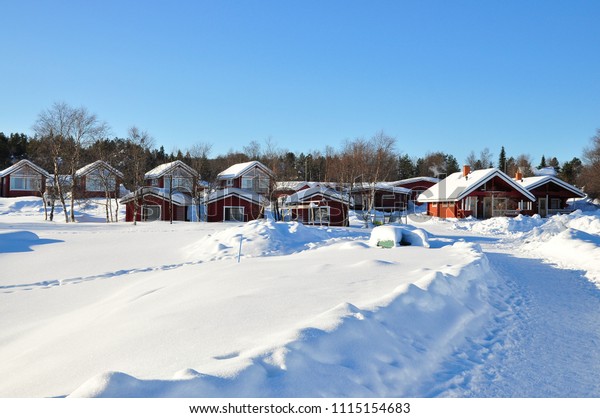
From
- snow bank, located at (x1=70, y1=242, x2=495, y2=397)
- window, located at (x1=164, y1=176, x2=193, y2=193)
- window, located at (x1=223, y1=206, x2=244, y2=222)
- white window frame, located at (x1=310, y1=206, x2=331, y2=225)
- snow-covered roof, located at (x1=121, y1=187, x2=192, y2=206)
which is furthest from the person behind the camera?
window, located at (x1=164, y1=176, x2=193, y2=193)

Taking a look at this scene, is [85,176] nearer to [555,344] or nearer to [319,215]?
[319,215]

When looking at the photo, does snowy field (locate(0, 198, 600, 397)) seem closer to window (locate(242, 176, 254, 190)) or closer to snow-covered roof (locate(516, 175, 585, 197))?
snow-covered roof (locate(516, 175, 585, 197))

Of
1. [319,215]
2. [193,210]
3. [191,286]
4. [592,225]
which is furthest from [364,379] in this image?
[193,210]

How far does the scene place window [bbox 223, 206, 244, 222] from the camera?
39.4 metres

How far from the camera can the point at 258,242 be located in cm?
1872

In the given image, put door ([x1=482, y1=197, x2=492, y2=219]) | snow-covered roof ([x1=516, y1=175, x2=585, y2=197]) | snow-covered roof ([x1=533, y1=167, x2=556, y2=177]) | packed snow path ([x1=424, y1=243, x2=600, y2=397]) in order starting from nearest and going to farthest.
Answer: packed snow path ([x1=424, y1=243, x2=600, y2=397]) → door ([x1=482, y1=197, x2=492, y2=219]) → snow-covered roof ([x1=516, y1=175, x2=585, y2=197]) → snow-covered roof ([x1=533, y1=167, x2=556, y2=177])

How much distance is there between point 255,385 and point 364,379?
1.02 metres

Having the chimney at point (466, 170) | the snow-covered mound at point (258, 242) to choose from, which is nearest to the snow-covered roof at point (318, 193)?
the snow-covered mound at point (258, 242)

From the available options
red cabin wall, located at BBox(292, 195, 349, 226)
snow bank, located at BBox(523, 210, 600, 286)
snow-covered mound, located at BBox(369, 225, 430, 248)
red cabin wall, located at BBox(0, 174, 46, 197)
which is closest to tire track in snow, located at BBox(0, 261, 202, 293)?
snow-covered mound, located at BBox(369, 225, 430, 248)

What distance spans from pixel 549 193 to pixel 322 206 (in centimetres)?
2588

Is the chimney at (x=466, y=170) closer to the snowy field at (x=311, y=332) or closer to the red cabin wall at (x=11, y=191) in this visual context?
the snowy field at (x=311, y=332)

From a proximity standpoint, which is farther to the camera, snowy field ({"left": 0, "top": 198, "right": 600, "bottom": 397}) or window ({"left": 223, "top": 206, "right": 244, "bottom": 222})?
window ({"left": 223, "top": 206, "right": 244, "bottom": 222})

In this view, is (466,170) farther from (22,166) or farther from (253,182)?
(22,166)

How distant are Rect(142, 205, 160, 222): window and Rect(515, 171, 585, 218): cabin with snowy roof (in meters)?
36.1
